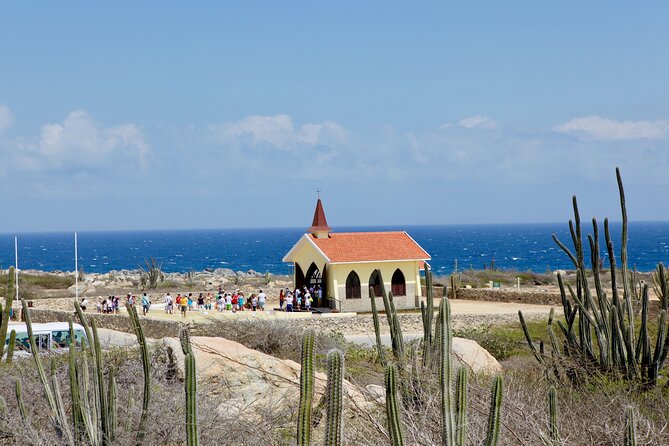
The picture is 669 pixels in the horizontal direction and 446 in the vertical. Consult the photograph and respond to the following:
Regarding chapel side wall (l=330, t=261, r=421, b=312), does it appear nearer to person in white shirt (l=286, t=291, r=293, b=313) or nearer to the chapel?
the chapel

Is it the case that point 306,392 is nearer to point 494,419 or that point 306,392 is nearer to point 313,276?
point 494,419

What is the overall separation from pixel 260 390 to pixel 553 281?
4406 cm

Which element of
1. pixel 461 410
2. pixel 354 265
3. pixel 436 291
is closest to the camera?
pixel 461 410

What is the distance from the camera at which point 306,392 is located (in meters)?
6.64

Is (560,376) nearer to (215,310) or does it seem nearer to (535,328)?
(535,328)

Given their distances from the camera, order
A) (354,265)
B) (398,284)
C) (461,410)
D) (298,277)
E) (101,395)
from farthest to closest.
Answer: (298,277), (398,284), (354,265), (101,395), (461,410)

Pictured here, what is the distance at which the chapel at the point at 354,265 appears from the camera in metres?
34.3

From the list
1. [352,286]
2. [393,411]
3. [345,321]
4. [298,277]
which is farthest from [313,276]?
[393,411]

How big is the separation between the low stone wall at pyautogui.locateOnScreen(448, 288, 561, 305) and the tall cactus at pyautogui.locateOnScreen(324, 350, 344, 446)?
29.8 metres

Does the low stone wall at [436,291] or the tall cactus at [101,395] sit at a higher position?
the tall cactus at [101,395]

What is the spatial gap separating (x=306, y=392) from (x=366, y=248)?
28718mm

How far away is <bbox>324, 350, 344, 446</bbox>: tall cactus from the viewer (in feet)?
19.9

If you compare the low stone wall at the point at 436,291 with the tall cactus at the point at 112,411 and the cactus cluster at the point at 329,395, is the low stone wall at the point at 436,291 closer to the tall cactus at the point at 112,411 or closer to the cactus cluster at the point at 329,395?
the tall cactus at the point at 112,411

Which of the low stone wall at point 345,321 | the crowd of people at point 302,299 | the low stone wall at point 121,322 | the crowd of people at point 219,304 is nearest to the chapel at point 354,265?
the crowd of people at point 302,299
